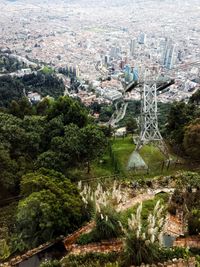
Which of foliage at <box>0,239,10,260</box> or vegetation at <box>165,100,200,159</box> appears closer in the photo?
foliage at <box>0,239,10,260</box>

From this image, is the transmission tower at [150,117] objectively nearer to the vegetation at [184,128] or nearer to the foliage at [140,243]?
the vegetation at [184,128]

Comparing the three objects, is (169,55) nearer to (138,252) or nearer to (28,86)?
(28,86)

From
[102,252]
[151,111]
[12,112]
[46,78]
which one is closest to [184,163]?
[151,111]

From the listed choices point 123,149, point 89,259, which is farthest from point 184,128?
point 89,259

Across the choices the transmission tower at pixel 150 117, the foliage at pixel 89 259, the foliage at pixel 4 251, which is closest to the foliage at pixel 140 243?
the foliage at pixel 89 259

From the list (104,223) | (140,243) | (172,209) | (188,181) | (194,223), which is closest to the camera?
(140,243)

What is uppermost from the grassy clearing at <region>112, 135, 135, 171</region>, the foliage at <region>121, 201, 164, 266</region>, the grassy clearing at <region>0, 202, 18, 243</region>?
the foliage at <region>121, 201, 164, 266</region>

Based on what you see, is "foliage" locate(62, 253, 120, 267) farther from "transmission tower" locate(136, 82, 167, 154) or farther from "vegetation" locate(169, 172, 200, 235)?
"transmission tower" locate(136, 82, 167, 154)

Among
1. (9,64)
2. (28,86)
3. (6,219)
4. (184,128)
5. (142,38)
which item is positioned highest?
(184,128)

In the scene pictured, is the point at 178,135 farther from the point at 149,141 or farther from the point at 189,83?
the point at 189,83

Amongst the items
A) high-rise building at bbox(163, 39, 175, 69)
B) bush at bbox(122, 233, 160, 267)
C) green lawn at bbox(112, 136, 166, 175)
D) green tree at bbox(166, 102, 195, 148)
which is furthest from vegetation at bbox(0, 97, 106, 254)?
high-rise building at bbox(163, 39, 175, 69)

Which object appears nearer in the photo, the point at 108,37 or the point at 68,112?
the point at 68,112
